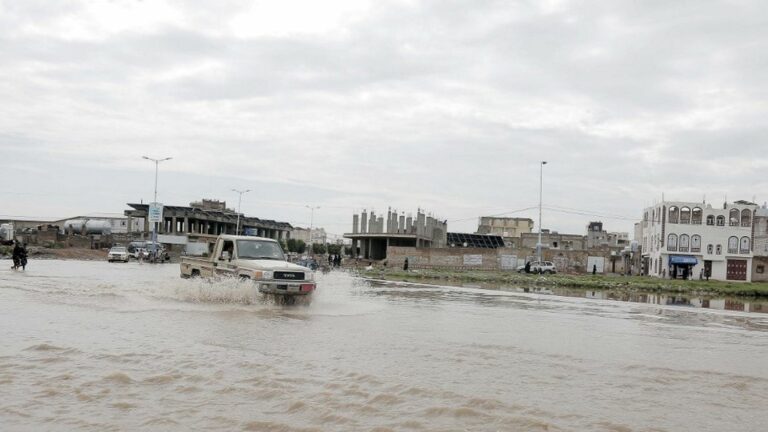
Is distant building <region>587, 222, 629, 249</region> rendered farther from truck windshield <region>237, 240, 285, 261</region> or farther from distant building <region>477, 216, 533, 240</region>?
truck windshield <region>237, 240, 285, 261</region>

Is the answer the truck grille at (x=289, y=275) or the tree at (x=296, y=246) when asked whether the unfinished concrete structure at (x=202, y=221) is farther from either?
the truck grille at (x=289, y=275)

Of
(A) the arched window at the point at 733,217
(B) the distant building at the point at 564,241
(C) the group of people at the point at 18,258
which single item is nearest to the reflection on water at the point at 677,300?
(C) the group of people at the point at 18,258

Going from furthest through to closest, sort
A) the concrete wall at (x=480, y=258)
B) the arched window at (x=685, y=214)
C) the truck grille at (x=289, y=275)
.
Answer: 1. the arched window at (x=685, y=214)
2. the concrete wall at (x=480, y=258)
3. the truck grille at (x=289, y=275)

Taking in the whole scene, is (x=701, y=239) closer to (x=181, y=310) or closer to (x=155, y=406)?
(x=181, y=310)

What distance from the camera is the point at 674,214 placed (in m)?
73.6

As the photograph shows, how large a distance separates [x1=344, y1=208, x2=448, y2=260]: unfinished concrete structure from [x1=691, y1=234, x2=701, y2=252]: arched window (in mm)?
29913

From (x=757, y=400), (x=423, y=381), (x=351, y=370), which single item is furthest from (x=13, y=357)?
(x=757, y=400)

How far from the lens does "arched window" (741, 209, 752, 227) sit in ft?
240

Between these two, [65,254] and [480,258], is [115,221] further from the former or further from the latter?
[480,258]

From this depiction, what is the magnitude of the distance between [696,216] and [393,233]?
34.2 meters

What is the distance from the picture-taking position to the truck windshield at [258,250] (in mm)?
19191

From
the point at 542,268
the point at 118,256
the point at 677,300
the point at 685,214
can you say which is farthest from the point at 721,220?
the point at 118,256

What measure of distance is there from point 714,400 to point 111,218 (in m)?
137

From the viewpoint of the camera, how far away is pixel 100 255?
72.4m
